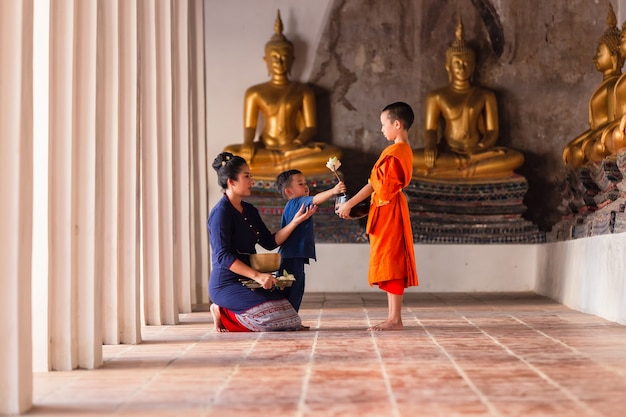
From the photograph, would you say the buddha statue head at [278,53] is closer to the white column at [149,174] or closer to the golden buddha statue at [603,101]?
the golden buddha statue at [603,101]

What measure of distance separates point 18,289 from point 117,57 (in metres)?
2.16

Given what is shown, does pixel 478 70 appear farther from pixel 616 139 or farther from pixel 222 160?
pixel 222 160

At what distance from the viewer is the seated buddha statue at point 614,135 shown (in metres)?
7.40

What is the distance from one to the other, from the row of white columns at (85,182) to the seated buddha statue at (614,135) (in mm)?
3294

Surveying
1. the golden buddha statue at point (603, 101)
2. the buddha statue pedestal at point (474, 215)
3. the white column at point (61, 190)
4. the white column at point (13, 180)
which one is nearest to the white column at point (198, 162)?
the buddha statue pedestal at point (474, 215)

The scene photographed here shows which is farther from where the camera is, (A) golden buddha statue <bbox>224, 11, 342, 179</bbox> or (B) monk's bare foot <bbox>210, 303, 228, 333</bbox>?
(A) golden buddha statue <bbox>224, 11, 342, 179</bbox>

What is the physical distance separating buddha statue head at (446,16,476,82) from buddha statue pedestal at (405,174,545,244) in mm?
1200

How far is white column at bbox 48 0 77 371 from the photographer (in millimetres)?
4211

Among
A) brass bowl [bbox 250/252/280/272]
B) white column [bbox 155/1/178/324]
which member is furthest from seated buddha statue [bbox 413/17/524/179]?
brass bowl [bbox 250/252/280/272]

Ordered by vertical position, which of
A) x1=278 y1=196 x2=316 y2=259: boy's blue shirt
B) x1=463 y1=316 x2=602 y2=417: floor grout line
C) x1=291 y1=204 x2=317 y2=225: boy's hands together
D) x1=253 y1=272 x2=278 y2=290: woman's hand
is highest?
x1=291 y1=204 x2=317 y2=225: boy's hands together

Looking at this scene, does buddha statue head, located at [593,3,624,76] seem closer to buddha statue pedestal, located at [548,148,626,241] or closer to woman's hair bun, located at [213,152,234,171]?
buddha statue pedestal, located at [548,148,626,241]

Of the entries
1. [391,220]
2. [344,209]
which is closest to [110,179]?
[344,209]

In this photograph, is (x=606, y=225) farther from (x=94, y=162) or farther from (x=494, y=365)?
(x=94, y=162)

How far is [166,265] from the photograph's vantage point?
6551mm
